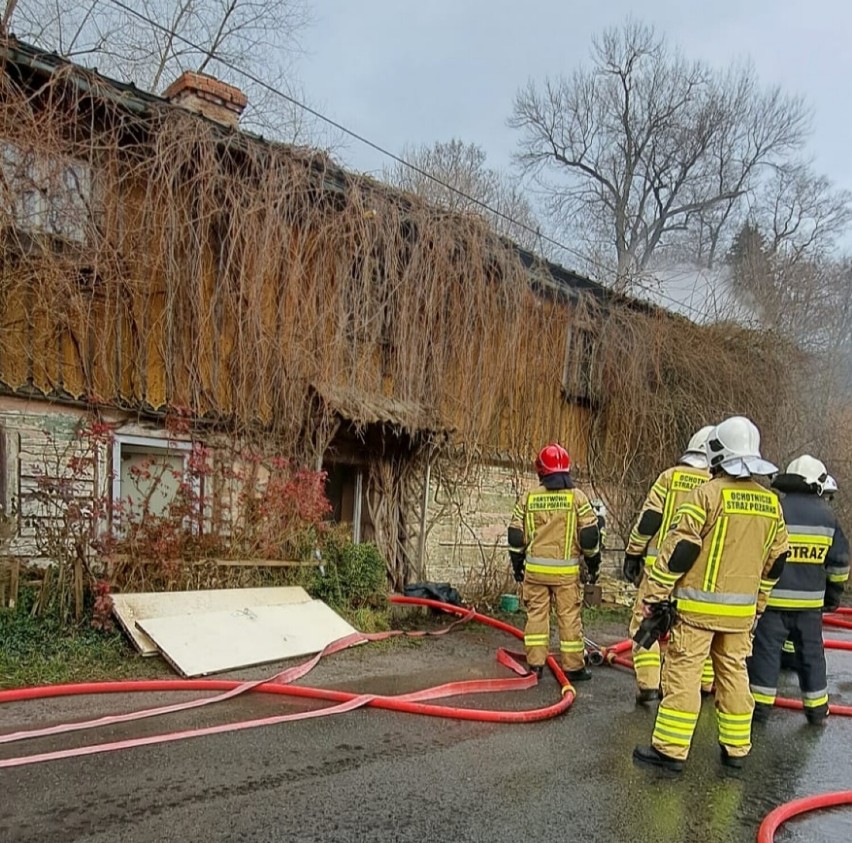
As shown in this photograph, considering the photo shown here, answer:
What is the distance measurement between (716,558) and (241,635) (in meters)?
4.06

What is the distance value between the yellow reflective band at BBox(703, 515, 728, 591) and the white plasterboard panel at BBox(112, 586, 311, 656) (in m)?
4.27

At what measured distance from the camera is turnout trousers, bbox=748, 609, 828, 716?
207 inches

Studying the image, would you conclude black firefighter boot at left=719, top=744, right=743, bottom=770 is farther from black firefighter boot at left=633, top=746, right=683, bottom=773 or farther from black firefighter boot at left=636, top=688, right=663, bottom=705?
black firefighter boot at left=636, top=688, right=663, bottom=705

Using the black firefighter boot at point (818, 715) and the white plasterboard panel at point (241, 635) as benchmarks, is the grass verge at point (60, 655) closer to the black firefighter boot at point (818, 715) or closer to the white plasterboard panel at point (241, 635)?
the white plasterboard panel at point (241, 635)

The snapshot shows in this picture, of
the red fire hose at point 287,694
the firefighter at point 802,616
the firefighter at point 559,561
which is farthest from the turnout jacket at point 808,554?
the red fire hose at point 287,694

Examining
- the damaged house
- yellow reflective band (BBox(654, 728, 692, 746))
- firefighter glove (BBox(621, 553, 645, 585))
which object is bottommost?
yellow reflective band (BBox(654, 728, 692, 746))

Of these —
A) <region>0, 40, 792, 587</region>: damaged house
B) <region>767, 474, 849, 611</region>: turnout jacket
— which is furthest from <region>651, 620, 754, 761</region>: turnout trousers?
<region>0, 40, 792, 587</region>: damaged house

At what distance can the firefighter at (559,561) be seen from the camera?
607cm

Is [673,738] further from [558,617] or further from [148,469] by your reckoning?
[148,469]

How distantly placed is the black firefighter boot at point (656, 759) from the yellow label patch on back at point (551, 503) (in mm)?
2165

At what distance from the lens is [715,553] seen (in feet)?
13.8

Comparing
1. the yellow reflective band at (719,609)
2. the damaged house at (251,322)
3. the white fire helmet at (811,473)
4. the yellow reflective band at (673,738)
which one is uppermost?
the damaged house at (251,322)

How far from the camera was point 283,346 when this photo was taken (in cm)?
859

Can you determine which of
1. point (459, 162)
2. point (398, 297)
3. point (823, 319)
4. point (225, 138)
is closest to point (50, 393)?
point (225, 138)
